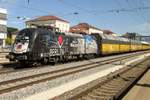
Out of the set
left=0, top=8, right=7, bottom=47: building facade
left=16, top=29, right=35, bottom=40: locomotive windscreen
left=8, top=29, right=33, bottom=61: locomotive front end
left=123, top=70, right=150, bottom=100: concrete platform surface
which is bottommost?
left=123, top=70, right=150, bottom=100: concrete platform surface

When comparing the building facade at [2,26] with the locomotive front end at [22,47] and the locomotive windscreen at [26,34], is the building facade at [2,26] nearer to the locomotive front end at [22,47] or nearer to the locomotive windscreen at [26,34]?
the locomotive windscreen at [26,34]

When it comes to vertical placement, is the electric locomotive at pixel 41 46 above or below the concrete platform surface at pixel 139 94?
above

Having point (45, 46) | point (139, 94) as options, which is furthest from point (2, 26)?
point (139, 94)

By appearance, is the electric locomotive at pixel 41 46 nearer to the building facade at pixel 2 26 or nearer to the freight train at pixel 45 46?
the freight train at pixel 45 46

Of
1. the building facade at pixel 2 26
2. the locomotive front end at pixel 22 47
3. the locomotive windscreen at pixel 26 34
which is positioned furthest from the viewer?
the building facade at pixel 2 26

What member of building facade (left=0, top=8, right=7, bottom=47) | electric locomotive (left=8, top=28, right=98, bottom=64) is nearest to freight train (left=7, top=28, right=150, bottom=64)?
electric locomotive (left=8, top=28, right=98, bottom=64)

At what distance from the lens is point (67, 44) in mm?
27984

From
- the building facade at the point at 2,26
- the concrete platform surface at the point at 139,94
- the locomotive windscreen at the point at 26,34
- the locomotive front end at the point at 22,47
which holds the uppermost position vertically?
the building facade at the point at 2,26

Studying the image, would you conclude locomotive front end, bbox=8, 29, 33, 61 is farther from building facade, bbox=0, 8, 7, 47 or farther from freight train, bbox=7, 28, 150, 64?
Result: building facade, bbox=0, 8, 7, 47

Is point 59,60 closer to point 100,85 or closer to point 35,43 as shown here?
point 35,43

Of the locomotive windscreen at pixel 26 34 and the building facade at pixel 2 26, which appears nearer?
the locomotive windscreen at pixel 26 34

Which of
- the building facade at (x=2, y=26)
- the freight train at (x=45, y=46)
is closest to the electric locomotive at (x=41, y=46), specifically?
Result: the freight train at (x=45, y=46)

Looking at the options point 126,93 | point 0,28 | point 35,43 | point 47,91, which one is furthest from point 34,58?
point 0,28

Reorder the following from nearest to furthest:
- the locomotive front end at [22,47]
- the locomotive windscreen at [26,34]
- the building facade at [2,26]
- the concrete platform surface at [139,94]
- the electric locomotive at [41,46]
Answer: the concrete platform surface at [139,94]
the locomotive front end at [22,47]
the electric locomotive at [41,46]
the locomotive windscreen at [26,34]
the building facade at [2,26]
